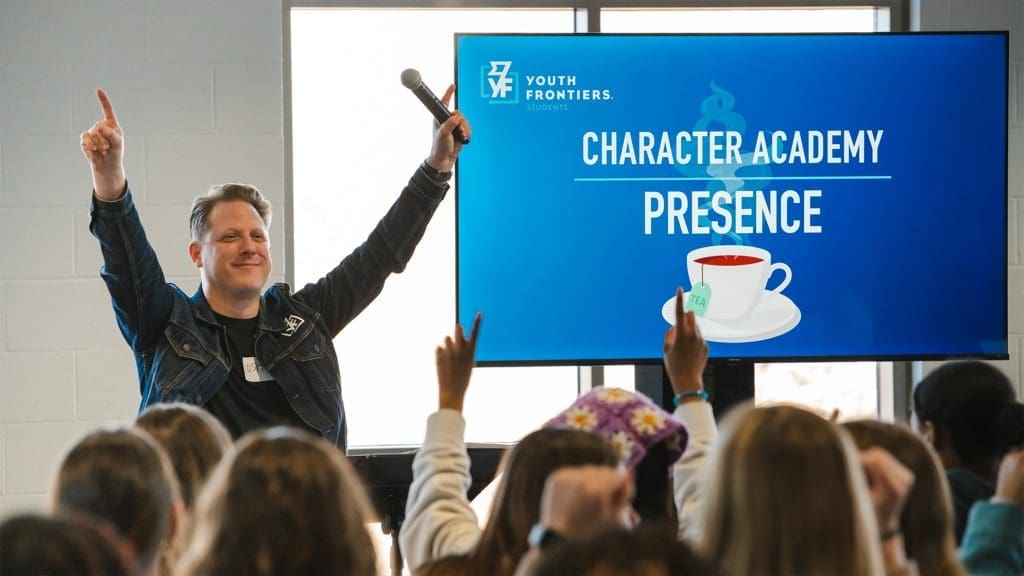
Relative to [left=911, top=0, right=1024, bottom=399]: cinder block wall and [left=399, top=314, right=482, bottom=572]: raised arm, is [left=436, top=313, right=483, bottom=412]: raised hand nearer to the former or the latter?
[left=399, top=314, right=482, bottom=572]: raised arm

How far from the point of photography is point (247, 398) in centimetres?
291

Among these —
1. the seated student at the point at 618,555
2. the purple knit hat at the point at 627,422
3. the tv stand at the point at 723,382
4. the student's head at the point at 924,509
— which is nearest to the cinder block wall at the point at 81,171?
the tv stand at the point at 723,382

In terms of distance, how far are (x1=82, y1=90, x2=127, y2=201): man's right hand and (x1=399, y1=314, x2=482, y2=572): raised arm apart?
41.3 inches

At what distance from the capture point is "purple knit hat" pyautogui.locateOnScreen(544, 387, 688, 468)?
1903 millimetres

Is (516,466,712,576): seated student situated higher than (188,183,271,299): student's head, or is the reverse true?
(188,183,271,299): student's head

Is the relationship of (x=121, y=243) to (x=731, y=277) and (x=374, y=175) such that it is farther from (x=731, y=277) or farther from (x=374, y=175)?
(x=731, y=277)

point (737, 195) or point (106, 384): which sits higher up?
point (737, 195)

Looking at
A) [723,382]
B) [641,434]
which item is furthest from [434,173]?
[641,434]

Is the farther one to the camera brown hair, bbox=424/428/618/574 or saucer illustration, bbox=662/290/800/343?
saucer illustration, bbox=662/290/800/343

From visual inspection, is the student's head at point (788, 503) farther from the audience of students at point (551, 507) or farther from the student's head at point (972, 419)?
the student's head at point (972, 419)

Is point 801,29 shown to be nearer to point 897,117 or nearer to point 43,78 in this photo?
point 897,117

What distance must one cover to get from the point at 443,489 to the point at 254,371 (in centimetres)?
113

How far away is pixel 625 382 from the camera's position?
4262 millimetres

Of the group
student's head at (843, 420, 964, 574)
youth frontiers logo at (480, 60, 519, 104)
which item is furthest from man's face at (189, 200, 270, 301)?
student's head at (843, 420, 964, 574)
